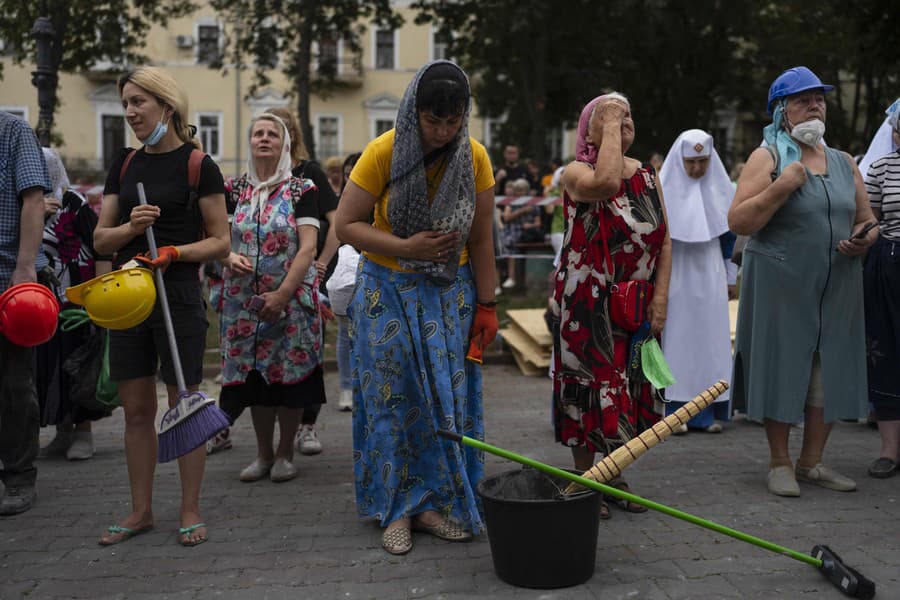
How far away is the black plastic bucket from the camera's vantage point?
364cm

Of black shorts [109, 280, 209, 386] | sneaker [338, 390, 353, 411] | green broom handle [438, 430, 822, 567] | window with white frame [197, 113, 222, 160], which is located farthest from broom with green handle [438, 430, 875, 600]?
window with white frame [197, 113, 222, 160]

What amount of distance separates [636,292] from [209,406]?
208 cm

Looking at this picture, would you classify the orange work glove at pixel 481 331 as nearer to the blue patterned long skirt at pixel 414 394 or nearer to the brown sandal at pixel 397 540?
the blue patterned long skirt at pixel 414 394

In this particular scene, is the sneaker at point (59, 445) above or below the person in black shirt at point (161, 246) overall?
below

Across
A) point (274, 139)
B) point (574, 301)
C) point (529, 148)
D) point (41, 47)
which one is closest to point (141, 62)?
point (41, 47)

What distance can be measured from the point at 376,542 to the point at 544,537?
103 centimetres

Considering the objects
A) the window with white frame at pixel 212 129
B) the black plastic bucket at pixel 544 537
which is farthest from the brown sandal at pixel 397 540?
the window with white frame at pixel 212 129

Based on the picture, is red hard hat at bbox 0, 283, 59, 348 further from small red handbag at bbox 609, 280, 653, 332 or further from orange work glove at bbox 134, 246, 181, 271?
small red handbag at bbox 609, 280, 653, 332

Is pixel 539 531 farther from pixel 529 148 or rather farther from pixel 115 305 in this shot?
pixel 529 148

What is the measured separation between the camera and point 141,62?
23.2 m

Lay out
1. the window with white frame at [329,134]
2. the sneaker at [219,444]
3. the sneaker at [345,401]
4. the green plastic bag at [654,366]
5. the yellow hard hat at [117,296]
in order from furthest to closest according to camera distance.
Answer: the window with white frame at [329,134] < the sneaker at [345,401] < the sneaker at [219,444] < the green plastic bag at [654,366] < the yellow hard hat at [117,296]

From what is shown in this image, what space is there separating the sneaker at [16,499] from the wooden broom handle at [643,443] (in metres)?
3.00

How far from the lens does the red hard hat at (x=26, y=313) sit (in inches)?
175

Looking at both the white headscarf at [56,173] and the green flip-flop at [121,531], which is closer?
the green flip-flop at [121,531]
